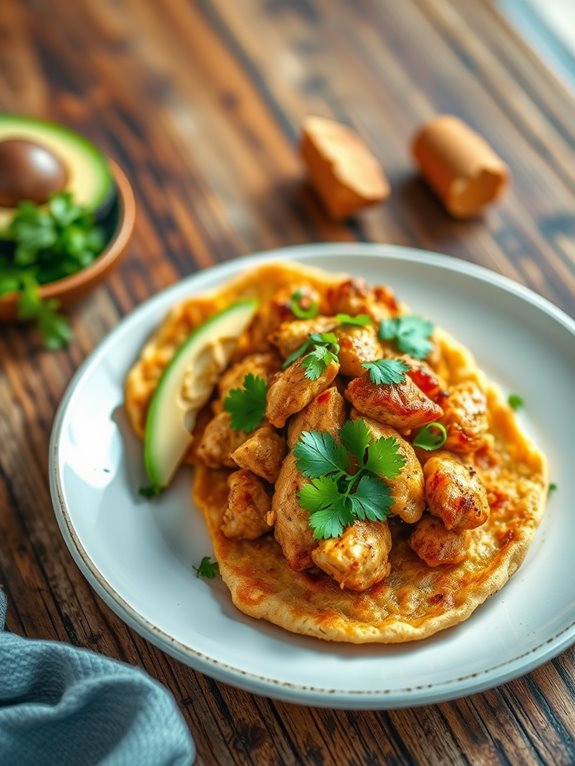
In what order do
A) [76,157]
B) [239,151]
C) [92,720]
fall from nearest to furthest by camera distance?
[92,720] → [76,157] → [239,151]

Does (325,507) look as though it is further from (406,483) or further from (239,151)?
(239,151)

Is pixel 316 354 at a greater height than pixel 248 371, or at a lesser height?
greater

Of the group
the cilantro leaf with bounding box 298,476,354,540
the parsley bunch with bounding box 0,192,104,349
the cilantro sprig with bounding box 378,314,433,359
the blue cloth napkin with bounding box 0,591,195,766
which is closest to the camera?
the blue cloth napkin with bounding box 0,591,195,766

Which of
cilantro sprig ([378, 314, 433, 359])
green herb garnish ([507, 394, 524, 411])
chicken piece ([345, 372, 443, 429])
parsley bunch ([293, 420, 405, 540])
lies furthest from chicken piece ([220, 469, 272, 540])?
green herb garnish ([507, 394, 524, 411])

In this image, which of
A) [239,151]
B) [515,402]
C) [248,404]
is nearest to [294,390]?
[248,404]

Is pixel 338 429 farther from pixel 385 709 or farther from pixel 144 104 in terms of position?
pixel 144 104

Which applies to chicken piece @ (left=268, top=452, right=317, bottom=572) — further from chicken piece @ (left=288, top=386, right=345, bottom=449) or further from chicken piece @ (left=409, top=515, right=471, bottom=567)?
chicken piece @ (left=409, top=515, right=471, bottom=567)

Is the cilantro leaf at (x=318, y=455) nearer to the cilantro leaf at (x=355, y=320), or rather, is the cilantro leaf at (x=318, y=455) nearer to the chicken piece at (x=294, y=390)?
the chicken piece at (x=294, y=390)
